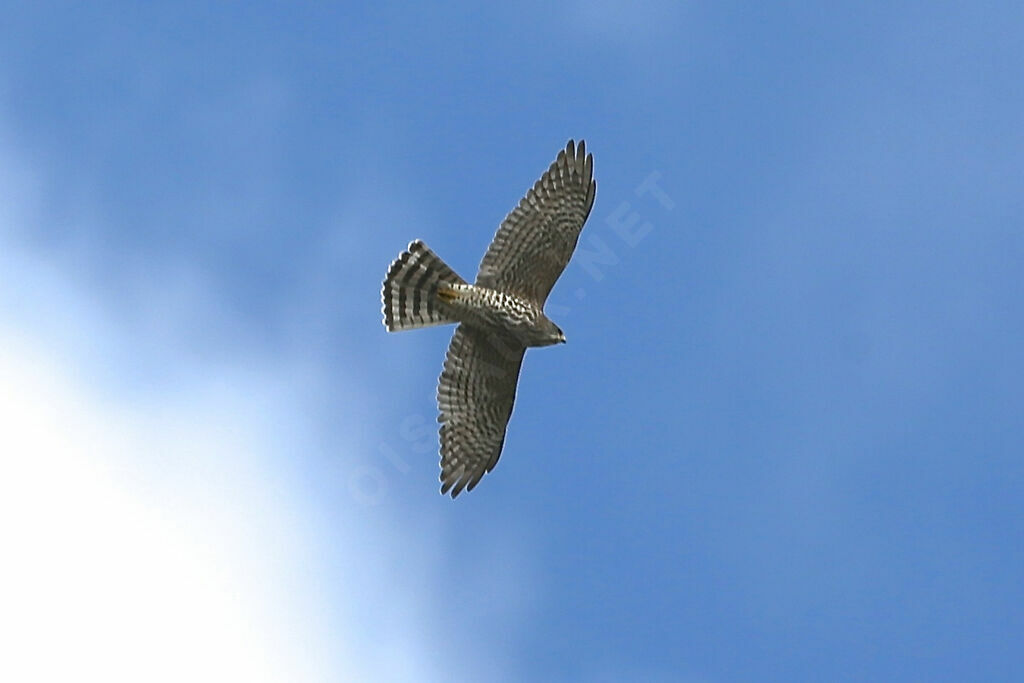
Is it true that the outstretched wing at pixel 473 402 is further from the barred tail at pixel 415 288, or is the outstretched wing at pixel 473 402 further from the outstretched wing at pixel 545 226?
the outstretched wing at pixel 545 226

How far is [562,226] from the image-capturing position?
20.3m

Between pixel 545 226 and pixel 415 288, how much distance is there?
5.08ft

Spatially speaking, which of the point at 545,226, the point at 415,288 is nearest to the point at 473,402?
the point at 415,288

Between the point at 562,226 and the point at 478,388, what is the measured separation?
7.57ft

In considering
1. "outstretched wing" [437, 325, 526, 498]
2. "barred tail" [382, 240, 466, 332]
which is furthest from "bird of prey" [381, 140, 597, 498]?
"outstretched wing" [437, 325, 526, 498]

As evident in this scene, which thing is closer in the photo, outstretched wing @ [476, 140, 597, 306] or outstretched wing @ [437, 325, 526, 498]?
outstretched wing @ [476, 140, 597, 306]

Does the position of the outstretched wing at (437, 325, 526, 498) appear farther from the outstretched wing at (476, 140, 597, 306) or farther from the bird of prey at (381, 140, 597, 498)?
the outstretched wing at (476, 140, 597, 306)

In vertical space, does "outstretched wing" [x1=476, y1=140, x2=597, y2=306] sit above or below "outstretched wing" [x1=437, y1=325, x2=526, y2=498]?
above

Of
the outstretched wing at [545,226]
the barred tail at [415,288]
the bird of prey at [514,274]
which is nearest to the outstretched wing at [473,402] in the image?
the bird of prey at [514,274]

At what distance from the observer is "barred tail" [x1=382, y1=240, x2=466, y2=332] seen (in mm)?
20391

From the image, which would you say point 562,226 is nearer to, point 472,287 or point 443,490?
point 472,287

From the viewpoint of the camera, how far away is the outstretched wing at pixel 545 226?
66.7 ft

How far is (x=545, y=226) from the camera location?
801 inches

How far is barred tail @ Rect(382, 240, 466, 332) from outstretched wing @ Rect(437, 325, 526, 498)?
61 cm
